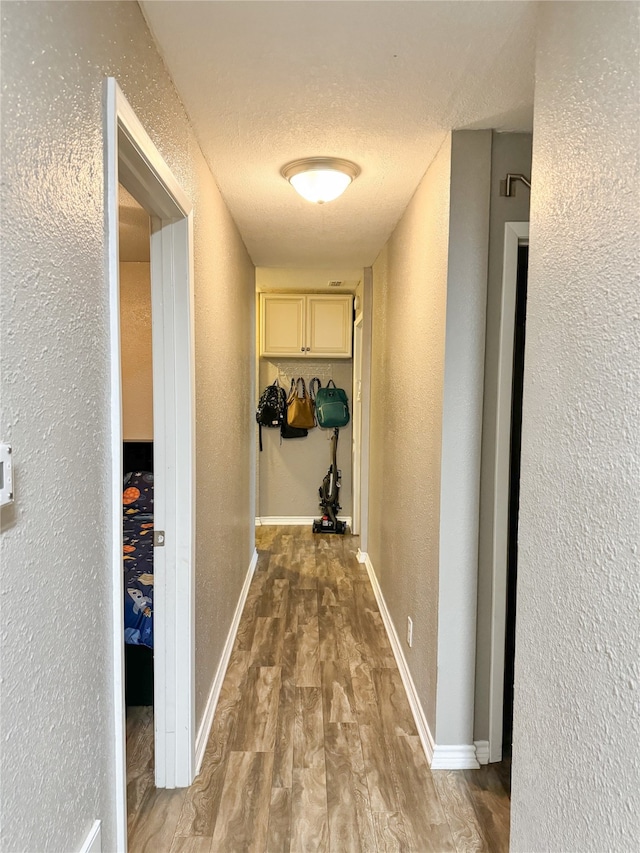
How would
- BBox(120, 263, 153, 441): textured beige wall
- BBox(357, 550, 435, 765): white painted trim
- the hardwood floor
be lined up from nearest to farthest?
the hardwood floor
BBox(357, 550, 435, 765): white painted trim
BBox(120, 263, 153, 441): textured beige wall

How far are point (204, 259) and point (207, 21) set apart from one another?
0.91m

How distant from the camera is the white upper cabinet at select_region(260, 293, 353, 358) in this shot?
5445 millimetres

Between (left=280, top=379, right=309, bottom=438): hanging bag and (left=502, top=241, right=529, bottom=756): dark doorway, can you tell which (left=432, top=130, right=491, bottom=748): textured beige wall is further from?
(left=280, top=379, right=309, bottom=438): hanging bag

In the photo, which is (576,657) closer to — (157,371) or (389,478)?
(157,371)

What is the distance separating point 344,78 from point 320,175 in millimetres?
632

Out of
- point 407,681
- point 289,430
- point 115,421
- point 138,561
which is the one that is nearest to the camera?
point 115,421

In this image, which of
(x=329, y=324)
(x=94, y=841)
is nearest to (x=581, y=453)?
(x=94, y=841)

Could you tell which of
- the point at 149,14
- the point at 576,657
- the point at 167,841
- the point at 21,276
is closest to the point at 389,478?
the point at 167,841

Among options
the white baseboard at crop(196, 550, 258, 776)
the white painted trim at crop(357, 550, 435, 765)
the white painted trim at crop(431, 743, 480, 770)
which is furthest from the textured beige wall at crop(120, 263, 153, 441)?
the white painted trim at crop(431, 743, 480, 770)

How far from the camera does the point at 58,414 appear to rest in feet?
3.00

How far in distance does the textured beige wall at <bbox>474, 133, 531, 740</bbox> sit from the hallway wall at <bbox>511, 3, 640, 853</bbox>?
2.17 ft

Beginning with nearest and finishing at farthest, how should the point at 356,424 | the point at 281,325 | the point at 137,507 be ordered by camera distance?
the point at 137,507 < the point at 356,424 < the point at 281,325

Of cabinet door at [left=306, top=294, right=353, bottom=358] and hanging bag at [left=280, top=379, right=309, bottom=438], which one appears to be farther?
hanging bag at [left=280, top=379, right=309, bottom=438]

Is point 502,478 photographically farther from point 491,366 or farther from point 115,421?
point 115,421
